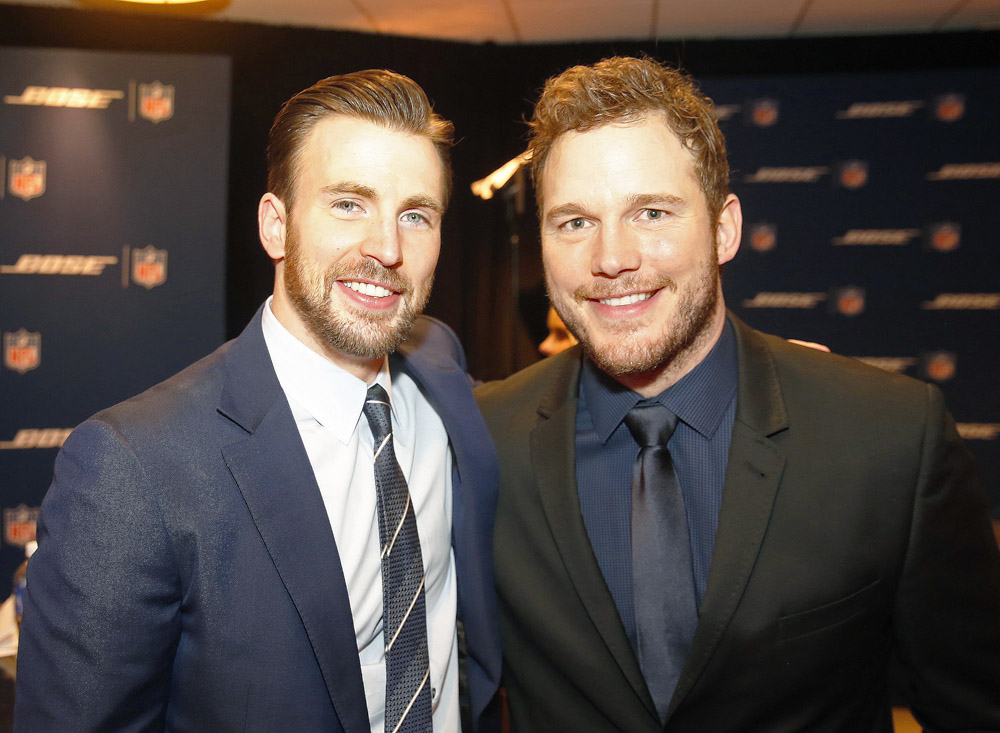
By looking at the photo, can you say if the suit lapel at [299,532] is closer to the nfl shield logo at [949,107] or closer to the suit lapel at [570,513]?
the suit lapel at [570,513]

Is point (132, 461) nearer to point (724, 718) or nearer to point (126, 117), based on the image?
point (724, 718)

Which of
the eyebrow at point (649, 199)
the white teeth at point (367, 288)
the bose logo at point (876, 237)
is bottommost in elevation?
the white teeth at point (367, 288)

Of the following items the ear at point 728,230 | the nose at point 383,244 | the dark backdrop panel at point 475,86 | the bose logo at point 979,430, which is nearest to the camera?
the nose at point 383,244

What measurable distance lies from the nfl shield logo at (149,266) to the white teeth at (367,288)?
3.84 meters

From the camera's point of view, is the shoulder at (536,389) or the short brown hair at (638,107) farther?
the shoulder at (536,389)

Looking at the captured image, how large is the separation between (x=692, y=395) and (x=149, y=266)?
169 inches

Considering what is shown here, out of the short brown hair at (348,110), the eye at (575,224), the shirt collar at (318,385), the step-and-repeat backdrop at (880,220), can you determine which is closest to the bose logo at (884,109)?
the step-and-repeat backdrop at (880,220)

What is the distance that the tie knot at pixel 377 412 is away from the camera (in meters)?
1.52

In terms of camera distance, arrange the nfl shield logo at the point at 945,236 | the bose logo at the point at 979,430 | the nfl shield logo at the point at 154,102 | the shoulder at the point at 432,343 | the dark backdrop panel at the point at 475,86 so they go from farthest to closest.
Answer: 1. the nfl shield logo at the point at 945,236
2. the bose logo at the point at 979,430
3. the dark backdrop panel at the point at 475,86
4. the nfl shield logo at the point at 154,102
5. the shoulder at the point at 432,343

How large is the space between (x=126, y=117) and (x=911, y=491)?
5.01m

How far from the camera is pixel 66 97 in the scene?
15.5 feet

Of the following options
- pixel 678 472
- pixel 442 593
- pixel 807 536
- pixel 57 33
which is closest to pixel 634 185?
pixel 678 472

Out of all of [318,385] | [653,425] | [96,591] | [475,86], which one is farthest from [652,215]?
[475,86]

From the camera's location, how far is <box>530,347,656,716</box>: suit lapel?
1.41m
